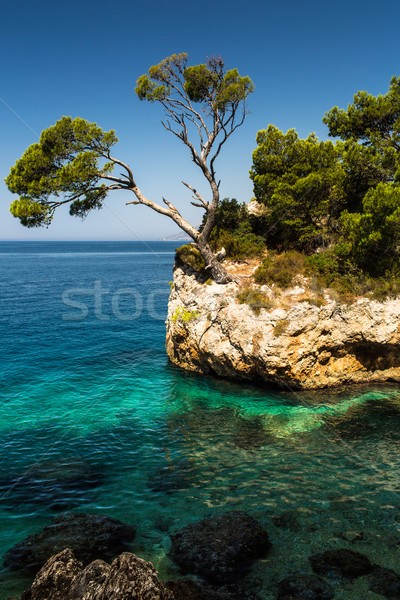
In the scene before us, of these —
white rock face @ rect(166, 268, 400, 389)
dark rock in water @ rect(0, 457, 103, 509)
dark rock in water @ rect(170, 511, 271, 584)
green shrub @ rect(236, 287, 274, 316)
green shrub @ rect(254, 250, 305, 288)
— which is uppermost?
green shrub @ rect(254, 250, 305, 288)

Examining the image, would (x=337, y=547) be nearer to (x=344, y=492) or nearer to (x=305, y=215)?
(x=344, y=492)

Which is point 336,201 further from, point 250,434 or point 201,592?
point 201,592

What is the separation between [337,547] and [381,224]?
16950 mm

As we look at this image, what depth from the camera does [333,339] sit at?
20.3m

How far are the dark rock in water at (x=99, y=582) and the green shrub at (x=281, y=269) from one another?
1672cm

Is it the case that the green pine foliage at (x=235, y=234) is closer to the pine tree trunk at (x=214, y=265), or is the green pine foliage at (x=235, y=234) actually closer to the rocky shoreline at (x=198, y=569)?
the pine tree trunk at (x=214, y=265)

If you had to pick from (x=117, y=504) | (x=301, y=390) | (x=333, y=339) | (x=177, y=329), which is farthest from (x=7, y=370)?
(x=333, y=339)

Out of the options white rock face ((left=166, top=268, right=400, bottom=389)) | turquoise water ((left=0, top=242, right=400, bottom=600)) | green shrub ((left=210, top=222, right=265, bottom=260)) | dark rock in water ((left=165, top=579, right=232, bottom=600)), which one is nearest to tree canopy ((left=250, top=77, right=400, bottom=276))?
green shrub ((left=210, top=222, right=265, bottom=260))

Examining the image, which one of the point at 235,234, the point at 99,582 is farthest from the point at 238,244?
the point at 99,582

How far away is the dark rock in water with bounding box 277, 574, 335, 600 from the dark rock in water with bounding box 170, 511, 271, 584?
105 cm

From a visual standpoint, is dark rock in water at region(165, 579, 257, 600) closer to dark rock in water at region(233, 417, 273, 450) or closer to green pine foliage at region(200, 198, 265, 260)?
dark rock in water at region(233, 417, 273, 450)

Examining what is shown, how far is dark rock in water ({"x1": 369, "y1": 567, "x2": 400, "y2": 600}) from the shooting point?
26.6 feet

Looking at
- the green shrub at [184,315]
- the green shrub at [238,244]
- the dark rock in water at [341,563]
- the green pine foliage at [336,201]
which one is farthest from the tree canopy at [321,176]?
the dark rock in water at [341,563]

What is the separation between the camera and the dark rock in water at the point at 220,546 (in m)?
8.98
